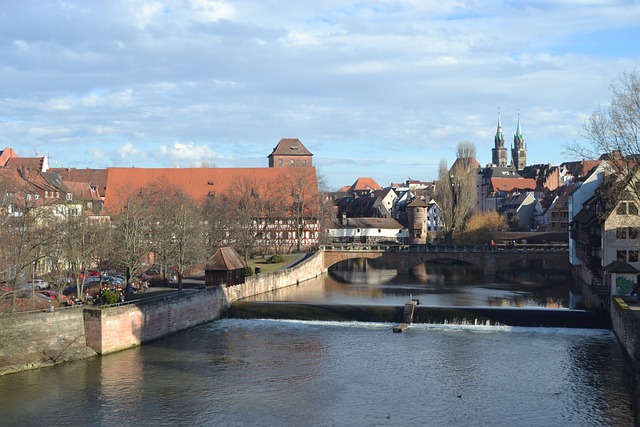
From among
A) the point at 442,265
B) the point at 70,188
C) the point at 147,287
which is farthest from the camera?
the point at 442,265

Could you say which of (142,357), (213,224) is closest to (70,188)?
(213,224)

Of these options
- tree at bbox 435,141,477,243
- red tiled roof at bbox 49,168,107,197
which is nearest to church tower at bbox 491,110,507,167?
tree at bbox 435,141,477,243

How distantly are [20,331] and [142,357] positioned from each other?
19.6 feet

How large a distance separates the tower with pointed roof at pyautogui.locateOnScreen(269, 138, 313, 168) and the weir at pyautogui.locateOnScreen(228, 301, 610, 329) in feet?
219

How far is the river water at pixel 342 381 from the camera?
26984 mm

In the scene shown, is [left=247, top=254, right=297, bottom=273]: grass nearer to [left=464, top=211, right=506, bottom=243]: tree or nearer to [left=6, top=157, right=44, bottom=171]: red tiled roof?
[left=464, top=211, right=506, bottom=243]: tree

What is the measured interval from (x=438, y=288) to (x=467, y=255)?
48.3 feet

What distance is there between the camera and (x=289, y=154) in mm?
114188

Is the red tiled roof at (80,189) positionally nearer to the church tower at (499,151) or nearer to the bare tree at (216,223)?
the bare tree at (216,223)

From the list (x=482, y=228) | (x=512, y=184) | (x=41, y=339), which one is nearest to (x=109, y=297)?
(x=41, y=339)

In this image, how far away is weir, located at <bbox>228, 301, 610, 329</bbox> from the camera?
42.2 metres

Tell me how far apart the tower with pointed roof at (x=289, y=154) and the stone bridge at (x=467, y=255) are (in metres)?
33.7

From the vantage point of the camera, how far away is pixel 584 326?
137 ft

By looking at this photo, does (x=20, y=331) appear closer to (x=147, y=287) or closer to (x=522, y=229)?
(x=147, y=287)
